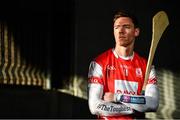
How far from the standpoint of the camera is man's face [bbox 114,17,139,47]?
22.6ft

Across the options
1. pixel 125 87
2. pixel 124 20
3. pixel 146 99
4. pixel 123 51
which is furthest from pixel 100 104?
pixel 124 20

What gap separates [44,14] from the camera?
8.57 m

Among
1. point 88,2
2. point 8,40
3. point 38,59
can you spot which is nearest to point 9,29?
point 8,40

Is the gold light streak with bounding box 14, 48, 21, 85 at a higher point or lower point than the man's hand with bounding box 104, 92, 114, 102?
higher

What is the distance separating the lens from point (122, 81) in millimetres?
6801

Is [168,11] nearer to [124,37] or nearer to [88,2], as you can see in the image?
[88,2]

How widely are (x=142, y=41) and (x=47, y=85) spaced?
6.38ft

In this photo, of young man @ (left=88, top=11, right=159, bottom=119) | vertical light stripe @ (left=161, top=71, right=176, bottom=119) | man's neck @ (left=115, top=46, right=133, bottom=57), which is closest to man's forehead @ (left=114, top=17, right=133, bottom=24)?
young man @ (left=88, top=11, right=159, bottom=119)

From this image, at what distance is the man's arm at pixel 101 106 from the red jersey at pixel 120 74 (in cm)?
8

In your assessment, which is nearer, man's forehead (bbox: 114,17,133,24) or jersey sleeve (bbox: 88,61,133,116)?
jersey sleeve (bbox: 88,61,133,116)

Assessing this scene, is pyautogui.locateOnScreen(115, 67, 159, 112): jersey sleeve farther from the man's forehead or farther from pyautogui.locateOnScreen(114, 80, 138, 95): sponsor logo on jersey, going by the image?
the man's forehead

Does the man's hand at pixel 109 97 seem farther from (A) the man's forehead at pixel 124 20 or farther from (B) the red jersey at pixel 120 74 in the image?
(A) the man's forehead at pixel 124 20

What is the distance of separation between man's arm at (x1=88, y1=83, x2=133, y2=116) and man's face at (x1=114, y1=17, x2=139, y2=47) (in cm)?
74

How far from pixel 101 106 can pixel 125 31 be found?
1145mm
